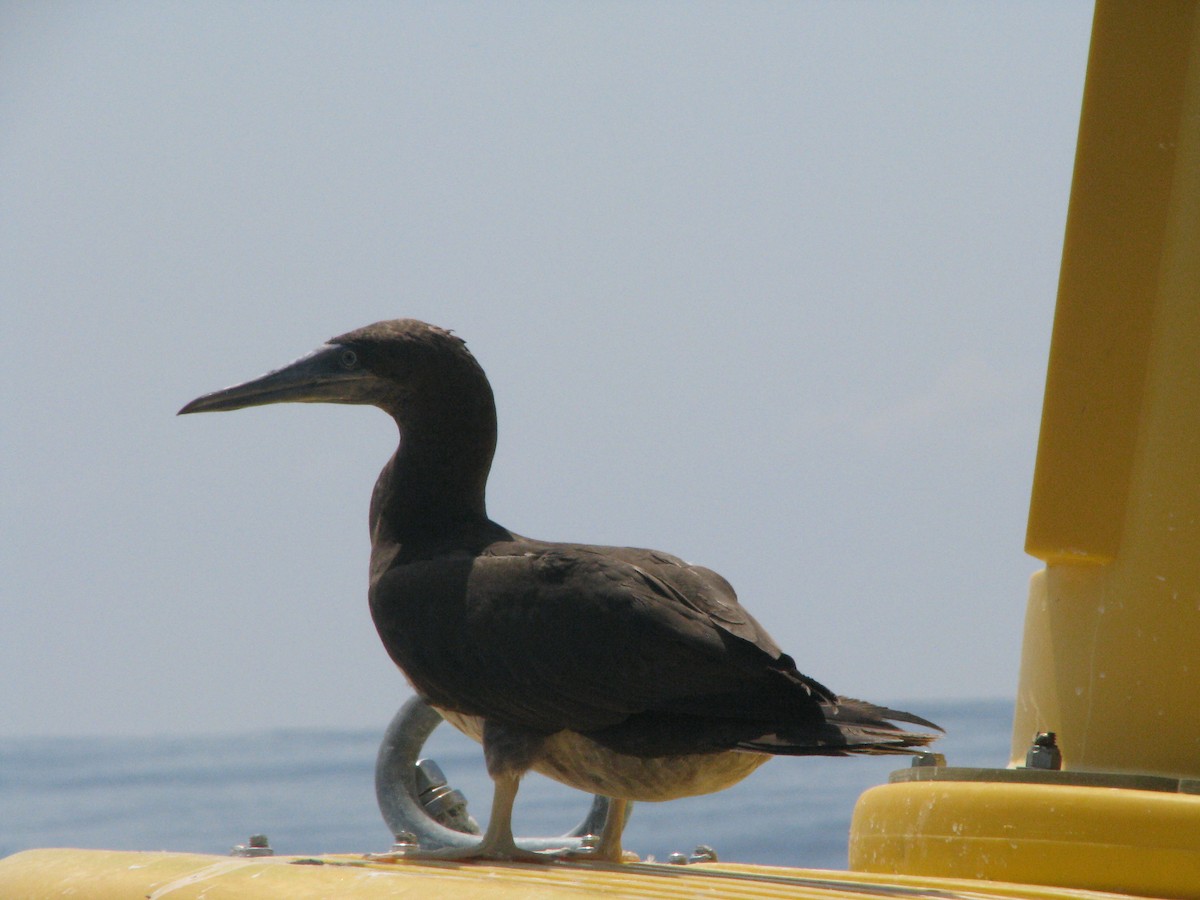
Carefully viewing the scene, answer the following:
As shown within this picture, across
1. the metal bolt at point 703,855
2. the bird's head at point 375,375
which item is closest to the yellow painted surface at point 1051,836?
the metal bolt at point 703,855

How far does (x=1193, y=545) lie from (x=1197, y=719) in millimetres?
439

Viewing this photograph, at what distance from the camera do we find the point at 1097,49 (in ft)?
14.1

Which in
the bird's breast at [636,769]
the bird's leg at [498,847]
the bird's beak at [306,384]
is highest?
the bird's beak at [306,384]

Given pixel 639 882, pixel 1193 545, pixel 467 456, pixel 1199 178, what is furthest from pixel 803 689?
pixel 1199 178

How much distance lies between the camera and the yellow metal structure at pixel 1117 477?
153 inches

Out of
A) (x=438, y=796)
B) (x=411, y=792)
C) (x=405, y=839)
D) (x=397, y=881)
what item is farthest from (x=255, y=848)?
(x=397, y=881)

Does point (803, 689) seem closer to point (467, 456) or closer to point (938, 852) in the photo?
point (938, 852)

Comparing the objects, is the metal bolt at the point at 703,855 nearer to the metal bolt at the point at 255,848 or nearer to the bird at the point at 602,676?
the bird at the point at 602,676

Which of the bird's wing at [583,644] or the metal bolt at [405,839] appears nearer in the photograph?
the bird's wing at [583,644]

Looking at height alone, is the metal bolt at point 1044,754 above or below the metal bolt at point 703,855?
above

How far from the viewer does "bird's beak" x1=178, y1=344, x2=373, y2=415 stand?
456cm

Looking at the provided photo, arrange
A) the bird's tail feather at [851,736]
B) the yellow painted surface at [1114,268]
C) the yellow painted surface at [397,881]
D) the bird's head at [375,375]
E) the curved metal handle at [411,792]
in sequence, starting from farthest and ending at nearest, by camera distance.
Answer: the bird's head at [375,375] < the curved metal handle at [411,792] < the yellow painted surface at [1114,268] < the bird's tail feather at [851,736] < the yellow painted surface at [397,881]

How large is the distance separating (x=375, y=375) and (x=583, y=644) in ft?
3.78

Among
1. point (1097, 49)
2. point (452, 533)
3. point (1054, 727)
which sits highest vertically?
point (1097, 49)
